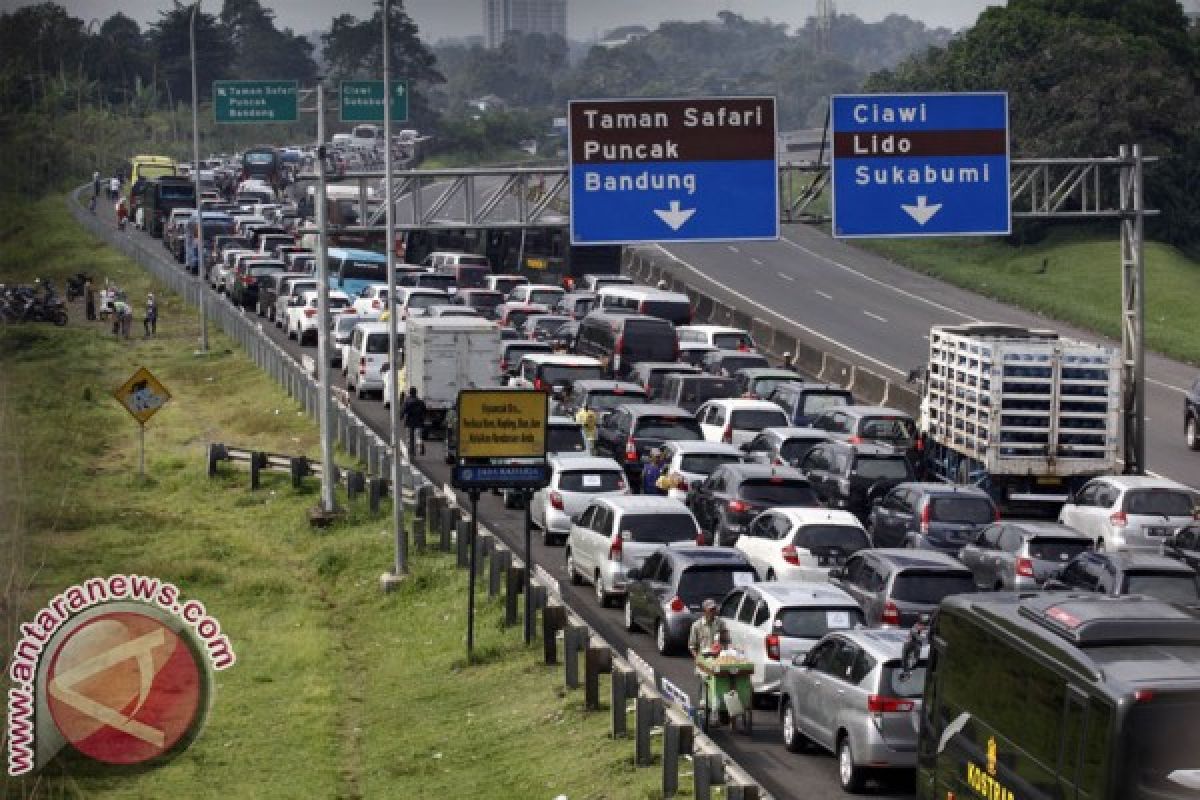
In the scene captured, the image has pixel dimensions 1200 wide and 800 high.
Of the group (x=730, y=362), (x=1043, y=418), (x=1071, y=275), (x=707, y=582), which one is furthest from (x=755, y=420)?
(x=1071, y=275)

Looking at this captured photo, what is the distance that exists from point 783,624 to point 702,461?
40.2 feet

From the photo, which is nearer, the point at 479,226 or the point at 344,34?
the point at 479,226

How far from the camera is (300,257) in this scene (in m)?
69.2

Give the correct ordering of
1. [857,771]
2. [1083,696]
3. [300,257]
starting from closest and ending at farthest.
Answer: [1083,696] → [857,771] → [300,257]

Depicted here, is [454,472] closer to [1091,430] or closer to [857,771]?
[857,771]

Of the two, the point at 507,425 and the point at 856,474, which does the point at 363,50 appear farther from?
the point at 507,425

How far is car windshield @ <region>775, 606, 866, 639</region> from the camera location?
73.8 ft

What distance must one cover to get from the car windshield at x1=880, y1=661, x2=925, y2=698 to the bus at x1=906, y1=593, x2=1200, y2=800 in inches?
59.6

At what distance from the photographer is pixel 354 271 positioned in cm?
6444

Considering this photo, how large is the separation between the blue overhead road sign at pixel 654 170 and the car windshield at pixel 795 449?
3561mm

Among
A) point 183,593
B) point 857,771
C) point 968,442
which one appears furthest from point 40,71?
point 968,442

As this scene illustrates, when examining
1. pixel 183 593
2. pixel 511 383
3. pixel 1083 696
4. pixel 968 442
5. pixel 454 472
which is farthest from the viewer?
pixel 511 383

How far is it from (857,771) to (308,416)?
98.9 feet

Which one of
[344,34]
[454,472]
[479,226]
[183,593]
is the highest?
[344,34]
